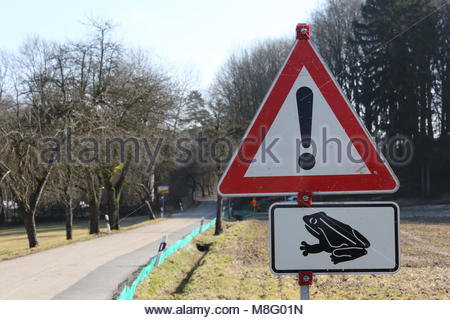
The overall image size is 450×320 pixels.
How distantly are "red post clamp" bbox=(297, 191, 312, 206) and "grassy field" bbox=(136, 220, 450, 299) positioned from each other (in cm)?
629

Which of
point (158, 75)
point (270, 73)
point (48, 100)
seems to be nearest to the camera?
point (48, 100)

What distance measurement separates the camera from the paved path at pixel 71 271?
9.74 meters

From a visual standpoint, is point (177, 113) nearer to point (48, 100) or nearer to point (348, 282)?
point (48, 100)

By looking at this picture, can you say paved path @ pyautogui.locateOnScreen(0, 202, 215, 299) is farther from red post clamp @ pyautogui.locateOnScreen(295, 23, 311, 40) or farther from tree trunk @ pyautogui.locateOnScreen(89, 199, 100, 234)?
tree trunk @ pyautogui.locateOnScreen(89, 199, 100, 234)

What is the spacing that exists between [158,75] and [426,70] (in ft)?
76.6

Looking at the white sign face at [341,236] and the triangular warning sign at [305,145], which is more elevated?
the triangular warning sign at [305,145]

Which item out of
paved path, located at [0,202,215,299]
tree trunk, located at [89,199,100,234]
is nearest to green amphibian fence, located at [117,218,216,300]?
paved path, located at [0,202,215,299]

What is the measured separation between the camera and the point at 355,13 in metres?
48.0

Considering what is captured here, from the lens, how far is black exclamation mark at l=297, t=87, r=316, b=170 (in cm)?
283

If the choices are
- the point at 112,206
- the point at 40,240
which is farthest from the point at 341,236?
the point at 40,240

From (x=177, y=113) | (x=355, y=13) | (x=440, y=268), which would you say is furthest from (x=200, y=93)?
(x=440, y=268)

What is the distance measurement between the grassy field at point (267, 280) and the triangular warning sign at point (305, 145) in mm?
6251

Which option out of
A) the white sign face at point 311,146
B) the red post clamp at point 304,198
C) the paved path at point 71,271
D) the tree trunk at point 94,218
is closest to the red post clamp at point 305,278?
the red post clamp at point 304,198

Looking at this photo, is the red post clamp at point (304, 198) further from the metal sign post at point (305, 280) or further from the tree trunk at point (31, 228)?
the tree trunk at point (31, 228)
